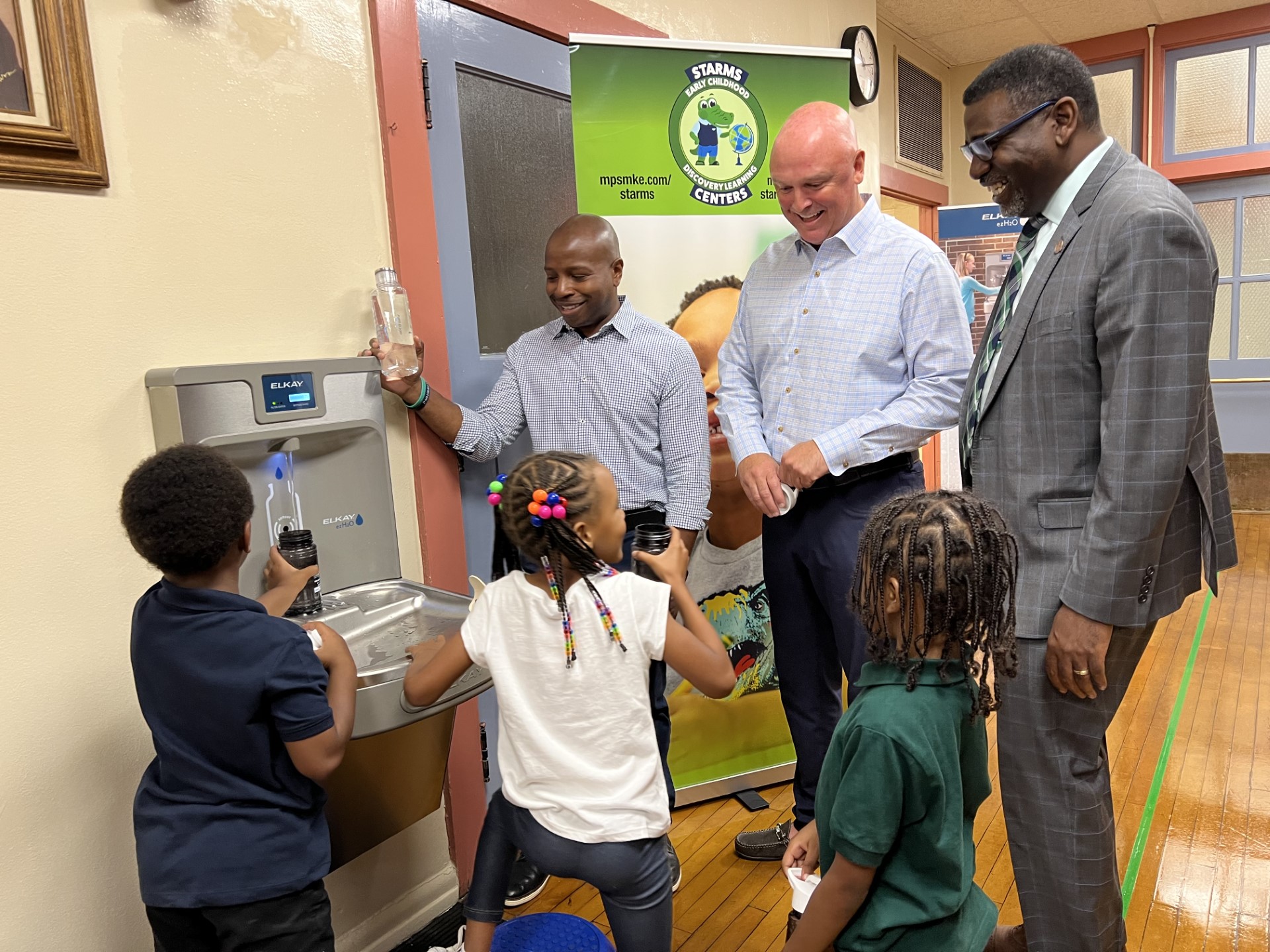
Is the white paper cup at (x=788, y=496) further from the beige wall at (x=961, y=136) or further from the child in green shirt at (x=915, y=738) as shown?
the beige wall at (x=961, y=136)

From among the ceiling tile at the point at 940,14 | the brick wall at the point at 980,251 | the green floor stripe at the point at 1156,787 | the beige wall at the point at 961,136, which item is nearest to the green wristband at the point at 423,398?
the green floor stripe at the point at 1156,787

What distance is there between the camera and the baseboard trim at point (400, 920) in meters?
2.05

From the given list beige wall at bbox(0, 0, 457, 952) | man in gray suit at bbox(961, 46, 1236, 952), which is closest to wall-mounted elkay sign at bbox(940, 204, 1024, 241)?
man in gray suit at bbox(961, 46, 1236, 952)

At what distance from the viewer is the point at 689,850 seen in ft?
8.29

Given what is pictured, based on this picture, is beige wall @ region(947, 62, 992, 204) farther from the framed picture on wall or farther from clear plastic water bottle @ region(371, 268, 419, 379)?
the framed picture on wall

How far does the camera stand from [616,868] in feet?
4.58

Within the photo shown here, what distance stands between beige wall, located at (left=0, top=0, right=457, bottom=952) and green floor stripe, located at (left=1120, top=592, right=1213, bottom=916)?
6.03 feet

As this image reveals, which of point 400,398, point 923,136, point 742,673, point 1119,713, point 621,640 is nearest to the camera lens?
point 621,640

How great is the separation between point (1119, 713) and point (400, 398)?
2.86 metres

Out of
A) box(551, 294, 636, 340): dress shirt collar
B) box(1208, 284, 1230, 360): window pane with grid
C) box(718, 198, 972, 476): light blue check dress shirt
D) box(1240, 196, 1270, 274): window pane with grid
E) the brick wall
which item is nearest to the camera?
box(718, 198, 972, 476): light blue check dress shirt

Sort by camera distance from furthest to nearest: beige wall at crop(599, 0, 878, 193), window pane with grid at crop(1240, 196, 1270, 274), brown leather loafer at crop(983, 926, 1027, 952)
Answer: window pane with grid at crop(1240, 196, 1270, 274) → beige wall at crop(599, 0, 878, 193) → brown leather loafer at crop(983, 926, 1027, 952)

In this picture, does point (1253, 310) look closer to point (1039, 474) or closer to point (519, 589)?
point (1039, 474)

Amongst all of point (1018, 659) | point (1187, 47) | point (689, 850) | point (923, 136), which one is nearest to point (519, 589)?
point (1018, 659)

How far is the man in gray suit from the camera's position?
134 cm
